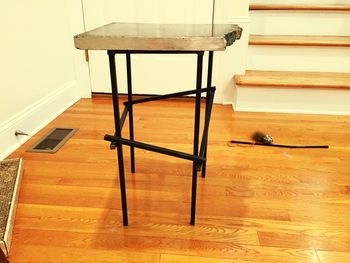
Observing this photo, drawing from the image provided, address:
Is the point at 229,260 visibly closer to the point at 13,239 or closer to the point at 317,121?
the point at 13,239

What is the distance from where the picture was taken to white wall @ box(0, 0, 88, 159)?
1.50m

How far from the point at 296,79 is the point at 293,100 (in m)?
0.14

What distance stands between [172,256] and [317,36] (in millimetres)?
2001

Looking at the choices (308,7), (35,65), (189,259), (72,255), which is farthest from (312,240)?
(308,7)

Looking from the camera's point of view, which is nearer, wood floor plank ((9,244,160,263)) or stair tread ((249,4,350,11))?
wood floor plank ((9,244,160,263))

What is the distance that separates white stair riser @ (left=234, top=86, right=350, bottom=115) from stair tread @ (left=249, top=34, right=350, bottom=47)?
33 cm

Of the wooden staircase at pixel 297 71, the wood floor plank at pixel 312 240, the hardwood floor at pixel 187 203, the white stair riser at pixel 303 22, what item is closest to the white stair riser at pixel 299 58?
the wooden staircase at pixel 297 71

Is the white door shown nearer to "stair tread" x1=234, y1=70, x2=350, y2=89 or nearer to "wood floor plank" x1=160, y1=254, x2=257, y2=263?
"stair tread" x1=234, y1=70, x2=350, y2=89

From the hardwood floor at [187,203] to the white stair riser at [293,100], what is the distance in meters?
0.24

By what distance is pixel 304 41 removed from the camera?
204cm

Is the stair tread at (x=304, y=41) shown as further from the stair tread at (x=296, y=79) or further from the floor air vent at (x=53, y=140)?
the floor air vent at (x=53, y=140)

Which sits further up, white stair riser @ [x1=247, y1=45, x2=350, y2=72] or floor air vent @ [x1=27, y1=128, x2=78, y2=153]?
white stair riser @ [x1=247, y1=45, x2=350, y2=72]

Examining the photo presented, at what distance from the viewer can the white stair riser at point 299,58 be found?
2.08 m

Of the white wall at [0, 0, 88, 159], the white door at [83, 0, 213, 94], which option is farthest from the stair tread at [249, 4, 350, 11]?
the white wall at [0, 0, 88, 159]
